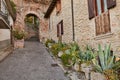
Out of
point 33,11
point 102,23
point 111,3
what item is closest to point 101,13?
point 102,23

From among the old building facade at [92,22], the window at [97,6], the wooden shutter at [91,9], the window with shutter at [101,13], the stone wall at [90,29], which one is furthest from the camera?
the wooden shutter at [91,9]

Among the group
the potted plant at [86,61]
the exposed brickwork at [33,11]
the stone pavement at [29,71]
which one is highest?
the exposed brickwork at [33,11]

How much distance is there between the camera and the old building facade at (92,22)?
23.9 ft

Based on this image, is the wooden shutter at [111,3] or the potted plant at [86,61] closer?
the potted plant at [86,61]

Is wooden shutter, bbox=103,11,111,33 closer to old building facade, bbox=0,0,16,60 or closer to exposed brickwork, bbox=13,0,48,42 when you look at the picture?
old building facade, bbox=0,0,16,60

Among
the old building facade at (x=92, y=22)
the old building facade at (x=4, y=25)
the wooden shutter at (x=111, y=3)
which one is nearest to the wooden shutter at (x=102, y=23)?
the old building facade at (x=92, y=22)

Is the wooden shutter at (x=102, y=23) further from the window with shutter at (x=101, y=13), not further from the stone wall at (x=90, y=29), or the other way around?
the stone wall at (x=90, y=29)

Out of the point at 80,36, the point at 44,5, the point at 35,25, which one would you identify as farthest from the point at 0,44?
the point at 35,25

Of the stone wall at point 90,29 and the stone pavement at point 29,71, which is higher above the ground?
the stone wall at point 90,29

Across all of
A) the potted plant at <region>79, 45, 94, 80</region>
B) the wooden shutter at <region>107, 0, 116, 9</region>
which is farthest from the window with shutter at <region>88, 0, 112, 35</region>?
the potted plant at <region>79, 45, 94, 80</region>

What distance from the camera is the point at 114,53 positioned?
288 inches

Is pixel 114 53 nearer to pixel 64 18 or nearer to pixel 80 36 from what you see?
pixel 80 36

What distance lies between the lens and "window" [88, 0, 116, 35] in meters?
7.70

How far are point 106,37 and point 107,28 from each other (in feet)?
1.26
